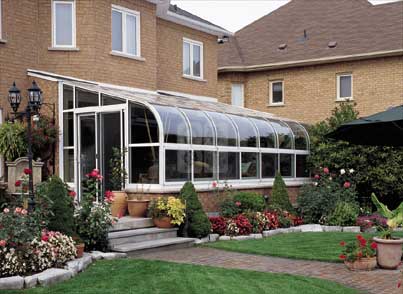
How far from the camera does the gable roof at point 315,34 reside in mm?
23562

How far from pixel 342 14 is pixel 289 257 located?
61.8 feet

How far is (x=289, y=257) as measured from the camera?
34.4 ft

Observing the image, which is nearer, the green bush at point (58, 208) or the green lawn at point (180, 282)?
the green lawn at point (180, 282)

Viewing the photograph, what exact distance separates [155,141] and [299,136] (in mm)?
7312

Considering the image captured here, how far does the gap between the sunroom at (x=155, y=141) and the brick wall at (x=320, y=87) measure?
835cm

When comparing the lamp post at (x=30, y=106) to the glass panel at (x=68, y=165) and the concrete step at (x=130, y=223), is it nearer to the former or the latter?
the concrete step at (x=130, y=223)

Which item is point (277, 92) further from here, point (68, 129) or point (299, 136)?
point (68, 129)

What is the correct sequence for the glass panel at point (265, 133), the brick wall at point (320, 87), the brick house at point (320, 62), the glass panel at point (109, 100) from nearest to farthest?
1. the glass panel at point (109, 100)
2. the glass panel at point (265, 133)
3. the brick wall at point (320, 87)
4. the brick house at point (320, 62)

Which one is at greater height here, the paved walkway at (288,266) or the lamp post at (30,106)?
the lamp post at (30,106)

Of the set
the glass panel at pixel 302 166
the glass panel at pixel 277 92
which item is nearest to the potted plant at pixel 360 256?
the glass panel at pixel 302 166

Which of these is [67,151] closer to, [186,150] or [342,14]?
[186,150]

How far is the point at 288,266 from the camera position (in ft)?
31.8

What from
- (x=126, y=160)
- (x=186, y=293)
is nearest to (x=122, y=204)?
(x=126, y=160)

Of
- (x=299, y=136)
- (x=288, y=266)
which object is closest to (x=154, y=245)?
(x=288, y=266)
